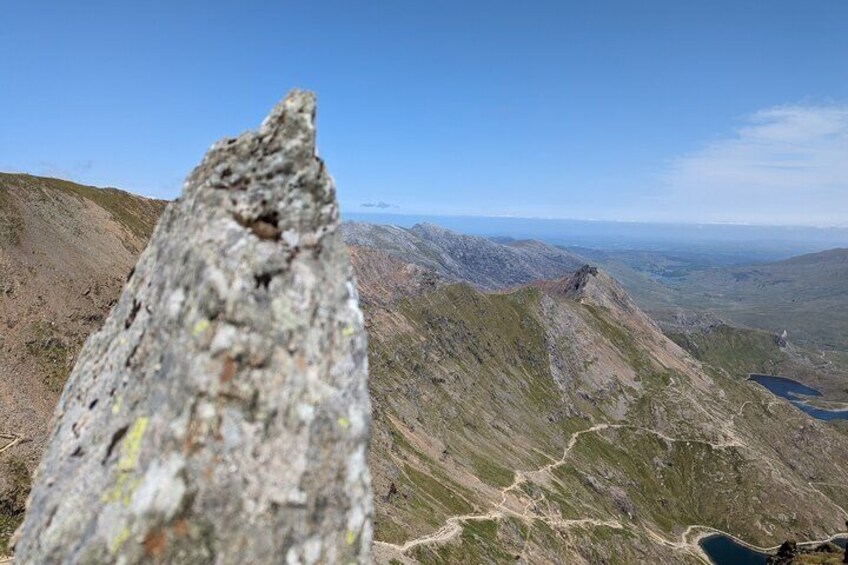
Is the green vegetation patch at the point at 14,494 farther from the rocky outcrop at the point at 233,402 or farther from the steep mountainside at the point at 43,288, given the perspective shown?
the rocky outcrop at the point at 233,402

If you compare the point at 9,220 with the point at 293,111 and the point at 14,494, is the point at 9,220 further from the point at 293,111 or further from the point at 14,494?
the point at 293,111

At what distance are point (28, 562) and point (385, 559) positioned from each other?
65.1m

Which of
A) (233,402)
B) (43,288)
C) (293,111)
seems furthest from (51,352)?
(233,402)

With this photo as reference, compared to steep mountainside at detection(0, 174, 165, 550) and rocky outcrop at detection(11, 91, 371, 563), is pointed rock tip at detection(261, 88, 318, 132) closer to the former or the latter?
rocky outcrop at detection(11, 91, 371, 563)

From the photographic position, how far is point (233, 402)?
45.9 ft

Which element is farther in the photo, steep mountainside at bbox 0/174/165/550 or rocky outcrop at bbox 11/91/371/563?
steep mountainside at bbox 0/174/165/550

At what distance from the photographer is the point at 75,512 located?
1410 centimetres

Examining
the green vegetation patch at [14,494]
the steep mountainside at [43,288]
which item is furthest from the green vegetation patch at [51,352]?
the green vegetation patch at [14,494]

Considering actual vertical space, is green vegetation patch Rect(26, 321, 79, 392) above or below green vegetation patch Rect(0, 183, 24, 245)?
below

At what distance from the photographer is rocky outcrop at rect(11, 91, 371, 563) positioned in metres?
13.3

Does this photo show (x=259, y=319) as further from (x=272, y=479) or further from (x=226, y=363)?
Result: (x=272, y=479)

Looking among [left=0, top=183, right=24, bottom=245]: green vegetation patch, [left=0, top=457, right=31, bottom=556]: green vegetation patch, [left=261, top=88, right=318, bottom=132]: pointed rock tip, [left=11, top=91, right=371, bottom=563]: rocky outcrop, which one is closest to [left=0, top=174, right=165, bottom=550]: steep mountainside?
[left=0, top=457, right=31, bottom=556]: green vegetation patch

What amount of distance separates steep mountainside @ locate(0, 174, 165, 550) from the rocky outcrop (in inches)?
1536

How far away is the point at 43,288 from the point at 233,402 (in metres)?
85.2
